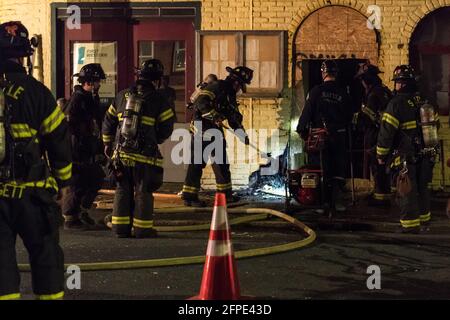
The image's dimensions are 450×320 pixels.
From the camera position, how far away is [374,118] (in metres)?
11.0

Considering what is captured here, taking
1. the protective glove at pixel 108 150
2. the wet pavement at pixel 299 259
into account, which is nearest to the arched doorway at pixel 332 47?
the wet pavement at pixel 299 259

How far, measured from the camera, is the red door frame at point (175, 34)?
12.9 m

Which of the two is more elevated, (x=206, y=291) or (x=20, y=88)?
(x=20, y=88)

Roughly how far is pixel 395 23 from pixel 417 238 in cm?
428

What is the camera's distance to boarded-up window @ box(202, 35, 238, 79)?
12609mm

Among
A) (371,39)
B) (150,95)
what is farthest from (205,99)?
(371,39)

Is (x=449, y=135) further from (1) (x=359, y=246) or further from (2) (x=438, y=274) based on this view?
(2) (x=438, y=274)

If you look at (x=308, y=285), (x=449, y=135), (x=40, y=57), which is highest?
(x=40, y=57)

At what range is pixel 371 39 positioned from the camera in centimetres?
1223

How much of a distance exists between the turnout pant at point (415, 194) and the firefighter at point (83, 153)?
364 centimetres

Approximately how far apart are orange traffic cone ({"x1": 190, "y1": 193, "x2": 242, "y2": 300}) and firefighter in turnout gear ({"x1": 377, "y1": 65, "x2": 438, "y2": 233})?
3.85 metres

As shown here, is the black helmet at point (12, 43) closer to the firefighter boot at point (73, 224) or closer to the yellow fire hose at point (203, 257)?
the yellow fire hose at point (203, 257)

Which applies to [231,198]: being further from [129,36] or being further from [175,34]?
[129,36]

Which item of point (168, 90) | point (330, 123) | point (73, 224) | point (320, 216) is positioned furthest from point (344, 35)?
point (73, 224)
